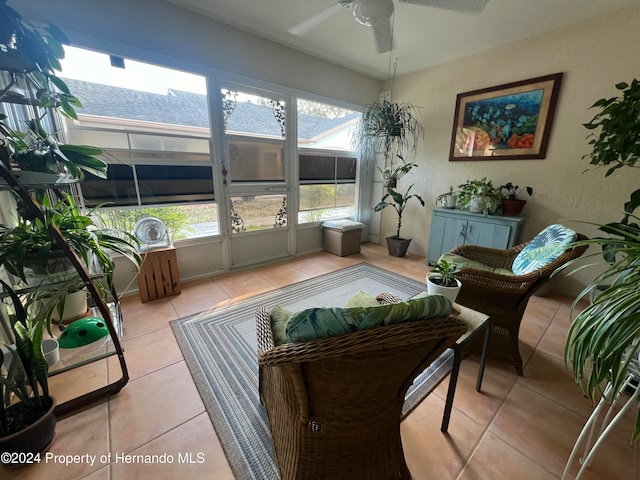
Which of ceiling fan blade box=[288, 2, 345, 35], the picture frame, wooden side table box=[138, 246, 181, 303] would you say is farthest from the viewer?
the picture frame

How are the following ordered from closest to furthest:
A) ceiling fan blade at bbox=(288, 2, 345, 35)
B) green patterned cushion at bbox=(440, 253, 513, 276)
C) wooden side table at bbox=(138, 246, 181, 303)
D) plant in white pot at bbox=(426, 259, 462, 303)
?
1. plant in white pot at bbox=(426, 259, 462, 303)
2. ceiling fan blade at bbox=(288, 2, 345, 35)
3. green patterned cushion at bbox=(440, 253, 513, 276)
4. wooden side table at bbox=(138, 246, 181, 303)

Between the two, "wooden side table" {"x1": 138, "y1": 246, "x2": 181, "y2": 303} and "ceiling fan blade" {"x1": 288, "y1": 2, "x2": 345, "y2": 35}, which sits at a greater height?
"ceiling fan blade" {"x1": 288, "y1": 2, "x2": 345, "y2": 35}

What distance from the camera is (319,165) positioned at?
3.67m

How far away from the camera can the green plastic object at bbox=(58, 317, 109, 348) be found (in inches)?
61.9

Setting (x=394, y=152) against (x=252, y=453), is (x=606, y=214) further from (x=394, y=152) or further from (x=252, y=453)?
(x=252, y=453)

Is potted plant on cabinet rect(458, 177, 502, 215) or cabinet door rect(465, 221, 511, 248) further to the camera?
potted plant on cabinet rect(458, 177, 502, 215)

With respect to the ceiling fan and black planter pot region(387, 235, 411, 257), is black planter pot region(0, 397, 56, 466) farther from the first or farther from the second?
black planter pot region(387, 235, 411, 257)

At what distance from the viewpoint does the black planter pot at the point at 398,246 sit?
12.2 ft

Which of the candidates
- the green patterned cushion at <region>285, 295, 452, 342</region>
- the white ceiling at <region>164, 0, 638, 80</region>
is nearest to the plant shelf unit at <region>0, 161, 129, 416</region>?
the green patterned cushion at <region>285, 295, 452, 342</region>

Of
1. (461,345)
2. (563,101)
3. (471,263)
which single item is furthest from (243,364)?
(563,101)

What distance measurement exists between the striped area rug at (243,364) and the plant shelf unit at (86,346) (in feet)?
1.29

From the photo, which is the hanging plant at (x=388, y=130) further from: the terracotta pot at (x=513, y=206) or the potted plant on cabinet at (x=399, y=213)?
the terracotta pot at (x=513, y=206)

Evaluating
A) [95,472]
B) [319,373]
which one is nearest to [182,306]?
[95,472]

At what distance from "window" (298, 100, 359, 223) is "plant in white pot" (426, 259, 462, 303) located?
248 centimetres
